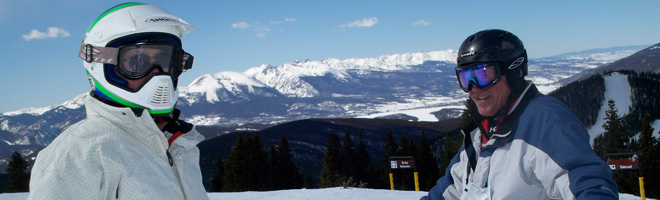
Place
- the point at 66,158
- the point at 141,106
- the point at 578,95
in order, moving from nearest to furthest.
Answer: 1. the point at 66,158
2. the point at 141,106
3. the point at 578,95

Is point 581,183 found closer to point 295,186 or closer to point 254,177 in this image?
point 254,177

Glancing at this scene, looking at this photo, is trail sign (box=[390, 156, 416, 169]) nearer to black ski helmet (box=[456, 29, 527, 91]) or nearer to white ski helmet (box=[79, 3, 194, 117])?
black ski helmet (box=[456, 29, 527, 91])

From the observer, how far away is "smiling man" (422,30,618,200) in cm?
230

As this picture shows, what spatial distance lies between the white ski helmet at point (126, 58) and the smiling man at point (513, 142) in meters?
1.93

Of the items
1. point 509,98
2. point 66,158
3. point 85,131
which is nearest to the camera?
point 66,158

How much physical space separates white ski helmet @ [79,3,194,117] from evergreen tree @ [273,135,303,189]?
1576 inches

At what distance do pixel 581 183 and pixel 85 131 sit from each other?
7.70 feet

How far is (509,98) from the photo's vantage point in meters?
2.97

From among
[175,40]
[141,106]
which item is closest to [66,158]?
[141,106]

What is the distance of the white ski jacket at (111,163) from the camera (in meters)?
1.68

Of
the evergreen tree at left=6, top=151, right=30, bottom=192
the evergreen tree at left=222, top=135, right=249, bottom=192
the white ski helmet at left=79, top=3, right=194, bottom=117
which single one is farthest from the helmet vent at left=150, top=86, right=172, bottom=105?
the evergreen tree at left=6, top=151, right=30, bottom=192

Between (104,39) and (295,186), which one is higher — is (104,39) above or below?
above

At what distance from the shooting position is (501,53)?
3088 mm

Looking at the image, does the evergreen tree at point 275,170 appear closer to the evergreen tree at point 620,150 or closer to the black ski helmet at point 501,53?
the evergreen tree at point 620,150
